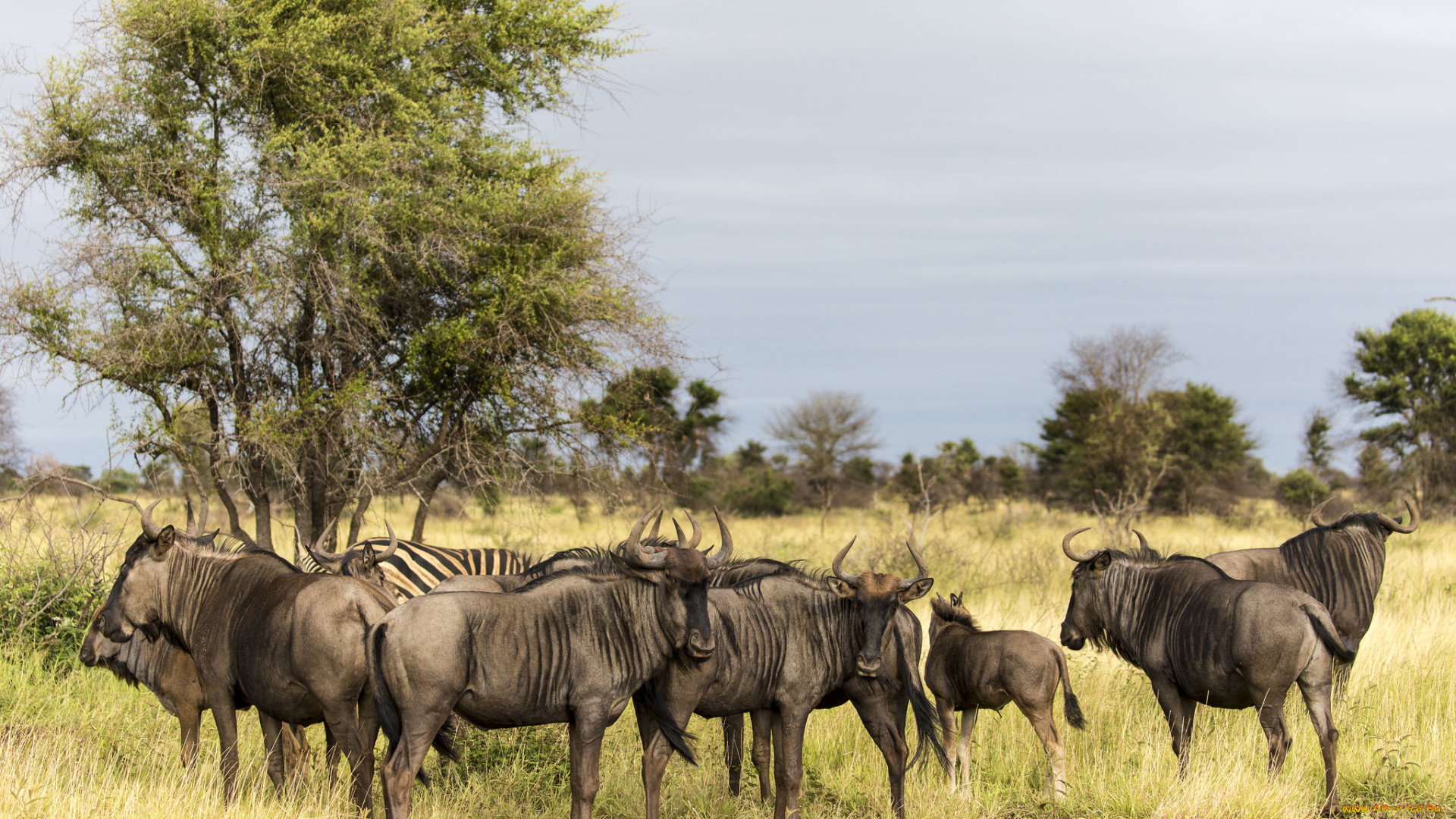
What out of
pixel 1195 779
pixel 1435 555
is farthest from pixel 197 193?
pixel 1435 555

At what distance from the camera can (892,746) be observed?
21.0 ft

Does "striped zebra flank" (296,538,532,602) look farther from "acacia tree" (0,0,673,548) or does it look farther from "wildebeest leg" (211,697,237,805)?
"acacia tree" (0,0,673,548)

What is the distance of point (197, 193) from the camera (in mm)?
14273

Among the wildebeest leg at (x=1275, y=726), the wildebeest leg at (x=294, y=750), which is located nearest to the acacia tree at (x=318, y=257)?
the wildebeest leg at (x=294, y=750)

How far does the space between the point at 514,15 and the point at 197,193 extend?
5041 millimetres

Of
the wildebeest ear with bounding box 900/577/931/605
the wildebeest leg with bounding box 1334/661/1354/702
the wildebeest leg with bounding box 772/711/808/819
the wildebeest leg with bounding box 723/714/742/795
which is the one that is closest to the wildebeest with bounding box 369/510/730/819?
the wildebeest leg with bounding box 772/711/808/819

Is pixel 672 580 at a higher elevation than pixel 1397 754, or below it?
higher

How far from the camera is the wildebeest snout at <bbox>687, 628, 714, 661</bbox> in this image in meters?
5.53

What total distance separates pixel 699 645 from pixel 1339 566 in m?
5.30

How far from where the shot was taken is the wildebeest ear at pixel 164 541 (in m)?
6.35

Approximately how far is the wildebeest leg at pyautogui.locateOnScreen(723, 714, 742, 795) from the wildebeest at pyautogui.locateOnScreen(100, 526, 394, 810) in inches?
88.6

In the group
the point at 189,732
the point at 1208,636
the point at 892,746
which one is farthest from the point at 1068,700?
the point at 189,732

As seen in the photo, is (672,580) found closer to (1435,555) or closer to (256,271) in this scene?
(256,271)

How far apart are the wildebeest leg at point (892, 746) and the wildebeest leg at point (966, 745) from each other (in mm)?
736
